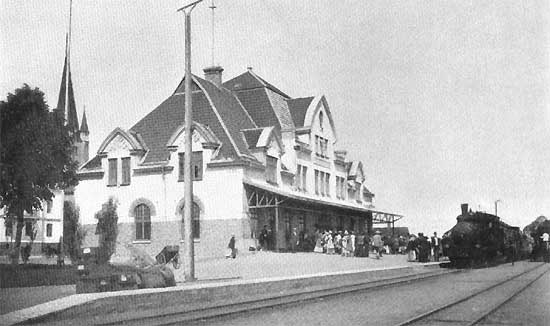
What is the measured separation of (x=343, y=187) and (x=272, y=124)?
11155mm

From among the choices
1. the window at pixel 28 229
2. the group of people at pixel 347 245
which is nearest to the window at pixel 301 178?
the group of people at pixel 347 245

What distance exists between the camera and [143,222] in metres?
38.9

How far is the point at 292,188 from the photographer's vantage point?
1731 inches

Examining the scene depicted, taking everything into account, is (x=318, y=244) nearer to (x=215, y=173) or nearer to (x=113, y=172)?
(x=215, y=173)

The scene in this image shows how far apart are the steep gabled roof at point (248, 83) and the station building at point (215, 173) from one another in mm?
565

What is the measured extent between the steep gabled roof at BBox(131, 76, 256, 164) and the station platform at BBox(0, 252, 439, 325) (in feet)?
23.5

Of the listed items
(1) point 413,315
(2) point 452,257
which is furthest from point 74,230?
(1) point 413,315

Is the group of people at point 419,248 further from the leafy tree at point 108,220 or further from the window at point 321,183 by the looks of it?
the leafy tree at point 108,220

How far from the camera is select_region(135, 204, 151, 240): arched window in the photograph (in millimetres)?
38781

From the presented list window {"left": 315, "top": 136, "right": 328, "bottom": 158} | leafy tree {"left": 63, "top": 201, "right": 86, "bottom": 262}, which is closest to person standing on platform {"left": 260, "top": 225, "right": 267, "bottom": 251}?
leafy tree {"left": 63, "top": 201, "right": 86, "bottom": 262}

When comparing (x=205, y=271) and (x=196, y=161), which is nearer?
(x=205, y=271)

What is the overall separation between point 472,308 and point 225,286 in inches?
226

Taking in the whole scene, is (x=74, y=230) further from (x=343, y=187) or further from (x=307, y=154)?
(x=343, y=187)

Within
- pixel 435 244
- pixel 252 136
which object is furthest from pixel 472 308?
pixel 252 136
